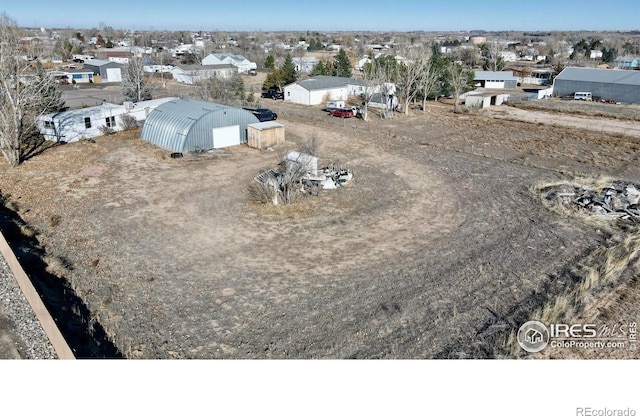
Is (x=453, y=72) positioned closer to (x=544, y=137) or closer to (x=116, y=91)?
(x=544, y=137)

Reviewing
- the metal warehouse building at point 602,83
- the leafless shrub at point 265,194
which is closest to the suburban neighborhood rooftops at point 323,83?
the metal warehouse building at point 602,83

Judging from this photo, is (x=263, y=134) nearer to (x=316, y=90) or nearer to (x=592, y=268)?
(x=592, y=268)

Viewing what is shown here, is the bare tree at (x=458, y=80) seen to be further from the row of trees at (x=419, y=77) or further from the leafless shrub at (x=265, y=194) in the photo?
the leafless shrub at (x=265, y=194)

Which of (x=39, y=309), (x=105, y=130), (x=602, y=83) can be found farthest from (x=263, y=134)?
(x=602, y=83)

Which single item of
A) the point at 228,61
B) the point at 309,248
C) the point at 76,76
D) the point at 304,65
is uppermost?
the point at 228,61

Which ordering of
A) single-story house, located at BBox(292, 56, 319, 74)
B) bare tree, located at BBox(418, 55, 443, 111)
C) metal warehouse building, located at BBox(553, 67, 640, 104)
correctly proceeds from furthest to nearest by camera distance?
single-story house, located at BBox(292, 56, 319, 74), metal warehouse building, located at BBox(553, 67, 640, 104), bare tree, located at BBox(418, 55, 443, 111)

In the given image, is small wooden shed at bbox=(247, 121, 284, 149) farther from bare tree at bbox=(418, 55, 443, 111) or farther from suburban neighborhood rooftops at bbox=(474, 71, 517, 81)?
suburban neighborhood rooftops at bbox=(474, 71, 517, 81)

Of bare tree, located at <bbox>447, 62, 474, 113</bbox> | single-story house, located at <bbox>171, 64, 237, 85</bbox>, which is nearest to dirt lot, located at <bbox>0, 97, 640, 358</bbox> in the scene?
bare tree, located at <bbox>447, 62, 474, 113</bbox>
